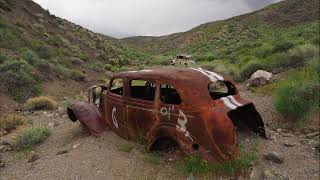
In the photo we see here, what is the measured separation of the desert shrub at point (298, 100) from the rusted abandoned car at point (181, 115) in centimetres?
161

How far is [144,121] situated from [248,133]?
206 cm

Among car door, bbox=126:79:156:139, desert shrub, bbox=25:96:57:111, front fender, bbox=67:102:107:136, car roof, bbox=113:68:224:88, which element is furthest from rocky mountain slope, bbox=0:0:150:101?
car roof, bbox=113:68:224:88

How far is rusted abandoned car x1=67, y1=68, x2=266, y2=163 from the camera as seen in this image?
564 centimetres

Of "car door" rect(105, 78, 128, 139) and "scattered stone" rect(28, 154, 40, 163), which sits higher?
"car door" rect(105, 78, 128, 139)

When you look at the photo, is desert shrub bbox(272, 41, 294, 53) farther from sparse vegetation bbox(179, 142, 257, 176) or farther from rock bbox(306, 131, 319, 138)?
sparse vegetation bbox(179, 142, 257, 176)

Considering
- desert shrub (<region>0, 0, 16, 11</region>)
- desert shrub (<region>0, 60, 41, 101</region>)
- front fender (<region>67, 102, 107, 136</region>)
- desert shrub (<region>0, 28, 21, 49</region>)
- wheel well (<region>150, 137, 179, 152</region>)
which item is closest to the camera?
wheel well (<region>150, 137, 179, 152</region>)

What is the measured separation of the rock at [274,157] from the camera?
6.55m

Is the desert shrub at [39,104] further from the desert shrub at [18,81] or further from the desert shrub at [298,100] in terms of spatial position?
the desert shrub at [298,100]

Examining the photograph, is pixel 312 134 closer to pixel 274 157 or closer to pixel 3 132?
pixel 274 157

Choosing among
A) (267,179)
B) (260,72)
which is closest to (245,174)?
(267,179)

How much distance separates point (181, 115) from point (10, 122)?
19.0 ft

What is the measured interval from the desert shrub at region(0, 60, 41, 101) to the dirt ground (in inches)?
223

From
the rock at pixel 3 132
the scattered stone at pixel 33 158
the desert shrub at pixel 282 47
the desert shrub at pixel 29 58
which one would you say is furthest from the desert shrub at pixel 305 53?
the desert shrub at pixel 29 58

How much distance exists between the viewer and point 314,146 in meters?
7.42
